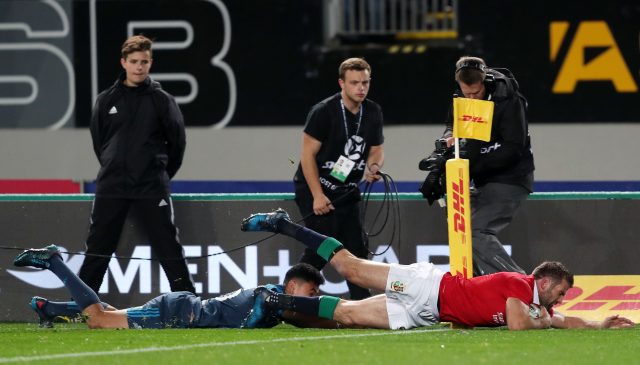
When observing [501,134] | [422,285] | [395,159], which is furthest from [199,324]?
[395,159]

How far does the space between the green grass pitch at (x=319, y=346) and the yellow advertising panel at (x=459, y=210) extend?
1.44 ft

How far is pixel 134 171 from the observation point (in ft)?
38.0

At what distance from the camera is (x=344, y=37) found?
15.9 meters

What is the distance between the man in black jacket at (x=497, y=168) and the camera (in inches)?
432

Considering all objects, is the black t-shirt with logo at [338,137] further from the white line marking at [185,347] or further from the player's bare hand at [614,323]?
the player's bare hand at [614,323]

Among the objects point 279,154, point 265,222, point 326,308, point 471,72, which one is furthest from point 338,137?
point 279,154

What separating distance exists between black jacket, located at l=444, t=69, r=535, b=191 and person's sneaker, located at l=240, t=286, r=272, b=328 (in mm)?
1691

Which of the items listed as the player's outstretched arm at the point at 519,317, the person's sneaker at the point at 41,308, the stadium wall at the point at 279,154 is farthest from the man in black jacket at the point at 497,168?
the stadium wall at the point at 279,154

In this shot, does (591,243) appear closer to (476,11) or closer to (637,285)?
(637,285)

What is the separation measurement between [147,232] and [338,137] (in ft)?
4.87

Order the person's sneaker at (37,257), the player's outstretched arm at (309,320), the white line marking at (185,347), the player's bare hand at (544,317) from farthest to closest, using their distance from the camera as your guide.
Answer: the person's sneaker at (37,257) < the player's outstretched arm at (309,320) < the player's bare hand at (544,317) < the white line marking at (185,347)

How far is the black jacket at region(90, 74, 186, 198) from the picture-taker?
1161cm

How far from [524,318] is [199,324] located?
207 centimetres

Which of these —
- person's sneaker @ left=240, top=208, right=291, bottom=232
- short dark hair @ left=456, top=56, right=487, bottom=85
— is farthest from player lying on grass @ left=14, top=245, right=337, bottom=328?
short dark hair @ left=456, top=56, right=487, bottom=85
